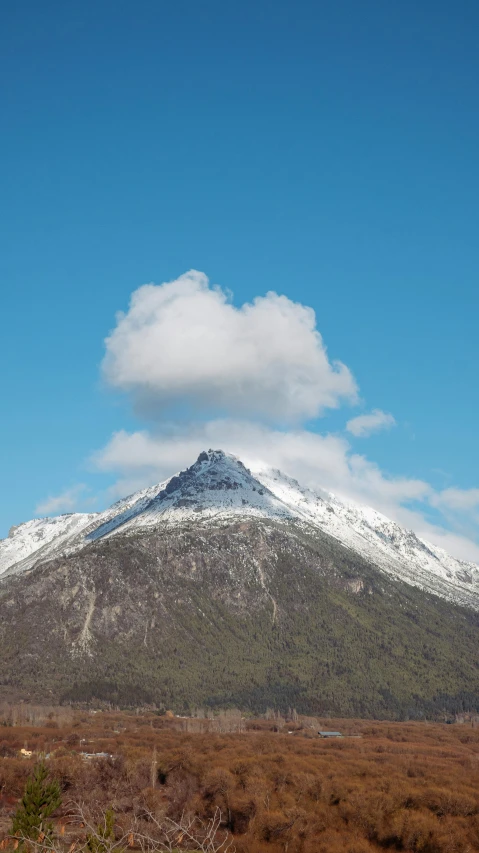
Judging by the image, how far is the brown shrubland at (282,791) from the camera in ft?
276

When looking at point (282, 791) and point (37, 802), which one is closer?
point (37, 802)

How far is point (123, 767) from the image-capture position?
118 meters

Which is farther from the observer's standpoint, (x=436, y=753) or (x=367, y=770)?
(x=436, y=753)

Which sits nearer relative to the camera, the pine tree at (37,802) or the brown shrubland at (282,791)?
the pine tree at (37,802)

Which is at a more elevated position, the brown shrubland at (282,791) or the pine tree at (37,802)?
the pine tree at (37,802)

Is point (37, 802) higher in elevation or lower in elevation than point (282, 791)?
higher

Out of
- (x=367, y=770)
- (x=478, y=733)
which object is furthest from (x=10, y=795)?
(x=478, y=733)

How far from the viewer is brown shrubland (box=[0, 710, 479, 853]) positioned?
84.2 metres

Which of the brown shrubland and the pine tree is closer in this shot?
the pine tree

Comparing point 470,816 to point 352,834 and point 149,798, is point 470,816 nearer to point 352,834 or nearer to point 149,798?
point 352,834

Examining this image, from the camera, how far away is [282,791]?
327 feet

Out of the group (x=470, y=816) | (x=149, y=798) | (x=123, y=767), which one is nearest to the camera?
(x=470, y=816)

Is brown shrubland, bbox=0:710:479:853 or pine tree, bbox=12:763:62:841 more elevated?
pine tree, bbox=12:763:62:841

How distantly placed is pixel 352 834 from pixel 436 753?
6225cm
